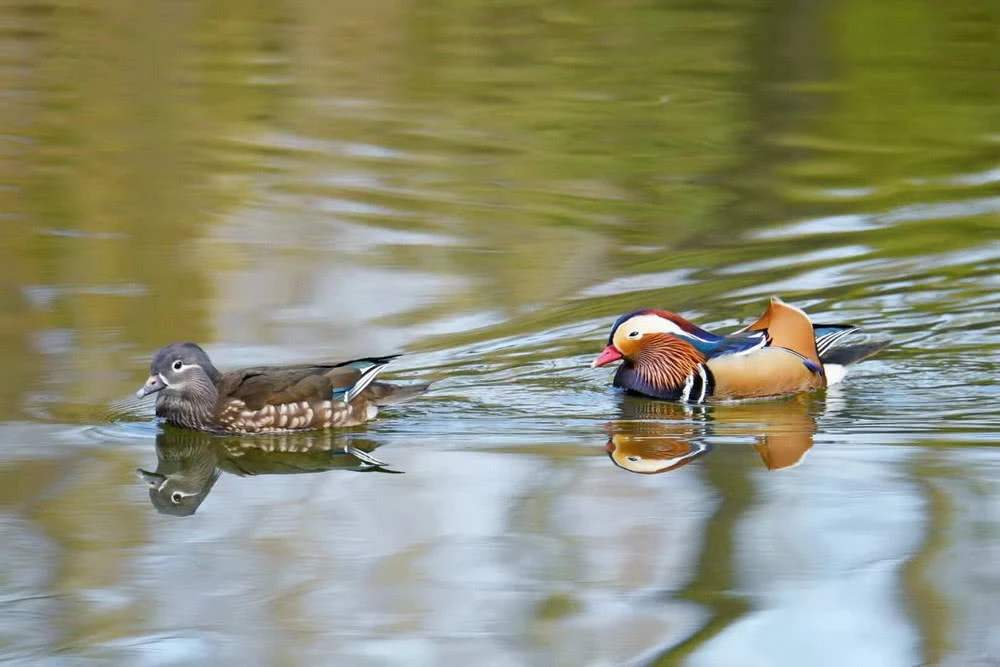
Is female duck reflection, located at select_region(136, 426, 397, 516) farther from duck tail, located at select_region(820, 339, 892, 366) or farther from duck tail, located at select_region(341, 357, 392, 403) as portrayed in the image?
duck tail, located at select_region(820, 339, 892, 366)

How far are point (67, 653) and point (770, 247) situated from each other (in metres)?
8.19

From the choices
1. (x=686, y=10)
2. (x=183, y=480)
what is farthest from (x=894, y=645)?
(x=686, y=10)

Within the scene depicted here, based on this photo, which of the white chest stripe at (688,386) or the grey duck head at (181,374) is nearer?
the grey duck head at (181,374)

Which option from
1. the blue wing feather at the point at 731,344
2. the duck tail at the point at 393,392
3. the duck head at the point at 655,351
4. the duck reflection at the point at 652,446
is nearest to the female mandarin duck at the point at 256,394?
the duck tail at the point at 393,392

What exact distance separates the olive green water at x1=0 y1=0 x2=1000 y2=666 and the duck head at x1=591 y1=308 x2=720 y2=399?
15 cm

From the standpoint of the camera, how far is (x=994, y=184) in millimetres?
16500

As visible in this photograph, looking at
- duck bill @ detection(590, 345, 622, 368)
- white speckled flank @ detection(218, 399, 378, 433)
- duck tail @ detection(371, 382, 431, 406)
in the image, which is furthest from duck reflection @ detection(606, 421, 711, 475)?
white speckled flank @ detection(218, 399, 378, 433)

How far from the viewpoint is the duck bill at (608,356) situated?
36.4 feet

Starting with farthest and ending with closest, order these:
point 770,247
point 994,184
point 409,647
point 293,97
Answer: point 293,97 < point 994,184 < point 770,247 < point 409,647

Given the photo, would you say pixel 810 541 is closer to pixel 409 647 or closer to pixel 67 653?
pixel 409 647

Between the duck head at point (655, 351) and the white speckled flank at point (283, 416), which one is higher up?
the duck head at point (655, 351)

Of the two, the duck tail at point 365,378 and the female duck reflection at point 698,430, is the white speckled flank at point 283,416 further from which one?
the female duck reflection at point 698,430

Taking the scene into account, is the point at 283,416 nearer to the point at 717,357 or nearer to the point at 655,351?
the point at 655,351

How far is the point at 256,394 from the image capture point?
10.2m
